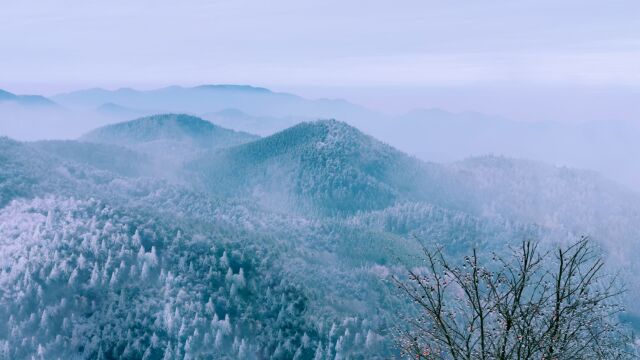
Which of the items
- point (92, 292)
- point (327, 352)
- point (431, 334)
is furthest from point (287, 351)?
point (431, 334)

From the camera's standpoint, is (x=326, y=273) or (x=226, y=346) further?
(x=326, y=273)

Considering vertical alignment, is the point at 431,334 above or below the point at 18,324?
above

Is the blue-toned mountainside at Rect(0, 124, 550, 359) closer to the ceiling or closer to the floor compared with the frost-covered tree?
closer to the floor

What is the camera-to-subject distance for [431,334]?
16078 millimetres

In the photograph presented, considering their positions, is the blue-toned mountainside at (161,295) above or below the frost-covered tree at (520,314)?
below

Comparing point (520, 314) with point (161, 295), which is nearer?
point (520, 314)

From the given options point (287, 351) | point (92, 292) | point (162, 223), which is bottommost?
point (287, 351)

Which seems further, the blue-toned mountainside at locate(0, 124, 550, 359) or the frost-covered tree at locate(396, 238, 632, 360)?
the blue-toned mountainside at locate(0, 124, 550, 359)

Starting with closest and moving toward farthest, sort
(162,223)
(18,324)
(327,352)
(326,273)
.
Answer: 1. (18,324)
2. (327,352)
3. (162,223)
4. (326,273)

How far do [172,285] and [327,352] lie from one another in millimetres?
34835

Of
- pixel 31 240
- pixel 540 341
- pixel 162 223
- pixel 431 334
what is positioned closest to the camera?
pixel 540 341

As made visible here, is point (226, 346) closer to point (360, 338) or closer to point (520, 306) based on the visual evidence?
point (360, 338)

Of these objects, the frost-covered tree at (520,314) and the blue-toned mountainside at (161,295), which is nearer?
the frost-covered tree at (520,314)

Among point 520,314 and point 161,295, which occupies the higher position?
point 520,314
